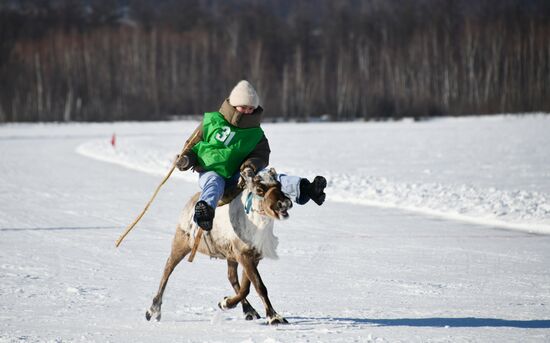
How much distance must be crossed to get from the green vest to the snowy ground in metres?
1.13

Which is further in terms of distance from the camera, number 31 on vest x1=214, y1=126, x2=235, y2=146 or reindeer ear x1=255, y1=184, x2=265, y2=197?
number 31 on vest x1=214, y1=126, x2=235, y2=146

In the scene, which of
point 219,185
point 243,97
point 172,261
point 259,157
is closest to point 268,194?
point 219,185

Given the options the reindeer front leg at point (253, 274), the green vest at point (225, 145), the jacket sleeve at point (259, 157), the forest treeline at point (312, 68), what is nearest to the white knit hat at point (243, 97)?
the green vest at point (225, 145)

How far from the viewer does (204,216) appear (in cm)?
554

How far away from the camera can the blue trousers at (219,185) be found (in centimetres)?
543

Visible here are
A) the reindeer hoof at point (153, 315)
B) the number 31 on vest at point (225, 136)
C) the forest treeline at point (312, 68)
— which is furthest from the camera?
the forest treeline at point (312, 68)

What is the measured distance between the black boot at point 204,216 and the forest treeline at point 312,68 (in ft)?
190

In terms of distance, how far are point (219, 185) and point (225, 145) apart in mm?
371


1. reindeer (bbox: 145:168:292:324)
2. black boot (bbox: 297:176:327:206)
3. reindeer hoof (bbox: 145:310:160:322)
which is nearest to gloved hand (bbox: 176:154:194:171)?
reindeer (bbox: 145:168:292:324)

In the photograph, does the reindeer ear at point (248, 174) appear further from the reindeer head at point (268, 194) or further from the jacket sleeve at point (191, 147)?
the jacket sleeve at point (191, 147)

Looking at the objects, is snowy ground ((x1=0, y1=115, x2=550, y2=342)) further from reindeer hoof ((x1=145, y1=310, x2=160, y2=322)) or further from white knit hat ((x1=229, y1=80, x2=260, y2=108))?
white knit hat ((x1=229, y1=80, x2=260, y2=108))

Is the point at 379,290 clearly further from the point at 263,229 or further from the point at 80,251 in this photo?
the point at 80,251

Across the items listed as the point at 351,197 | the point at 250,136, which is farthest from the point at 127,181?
the point at 250,136

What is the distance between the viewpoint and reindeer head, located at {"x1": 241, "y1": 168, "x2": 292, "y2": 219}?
5270mm
